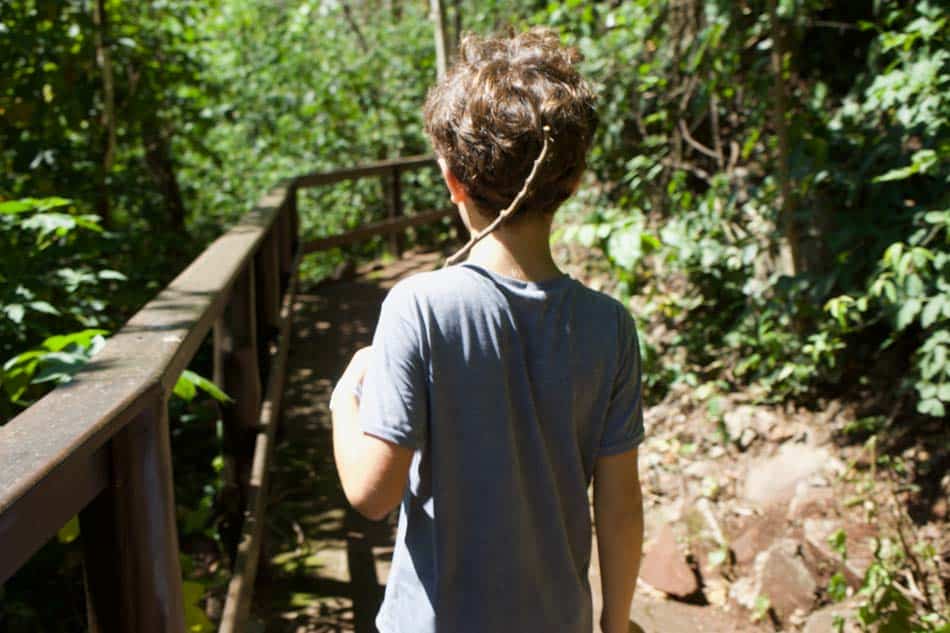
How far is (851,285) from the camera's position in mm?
4238

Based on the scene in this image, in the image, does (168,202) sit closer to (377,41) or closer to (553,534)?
(377,41)

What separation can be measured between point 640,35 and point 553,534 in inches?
217

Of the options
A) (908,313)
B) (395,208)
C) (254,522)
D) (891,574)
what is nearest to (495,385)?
(254,522)

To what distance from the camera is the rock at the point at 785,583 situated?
3539 millimetres

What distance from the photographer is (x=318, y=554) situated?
12.0 feet

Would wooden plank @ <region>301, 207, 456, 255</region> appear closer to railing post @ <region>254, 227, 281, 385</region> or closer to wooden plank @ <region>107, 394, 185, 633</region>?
railing post @ <region>254, 227, 281, 385</region>

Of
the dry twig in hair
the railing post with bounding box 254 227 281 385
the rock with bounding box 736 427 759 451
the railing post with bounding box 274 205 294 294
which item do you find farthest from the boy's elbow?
the railing post with bounding box 274 205 294 294

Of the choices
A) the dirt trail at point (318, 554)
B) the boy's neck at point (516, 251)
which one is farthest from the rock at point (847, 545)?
the boy's neck at point (516, 251)

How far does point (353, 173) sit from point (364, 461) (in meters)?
7.28

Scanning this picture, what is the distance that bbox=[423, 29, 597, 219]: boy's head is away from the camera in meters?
1.36

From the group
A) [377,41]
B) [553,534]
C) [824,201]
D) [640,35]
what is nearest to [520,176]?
[553,534]

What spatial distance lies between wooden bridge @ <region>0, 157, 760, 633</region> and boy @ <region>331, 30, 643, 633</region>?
39cm

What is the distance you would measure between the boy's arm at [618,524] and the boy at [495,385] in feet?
0.17

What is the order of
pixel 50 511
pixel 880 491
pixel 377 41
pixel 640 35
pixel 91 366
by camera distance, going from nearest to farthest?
pixel 50 511 < pixel 91 366 < pixel 880 491 < pixel 640 35 < pixel 377 41
